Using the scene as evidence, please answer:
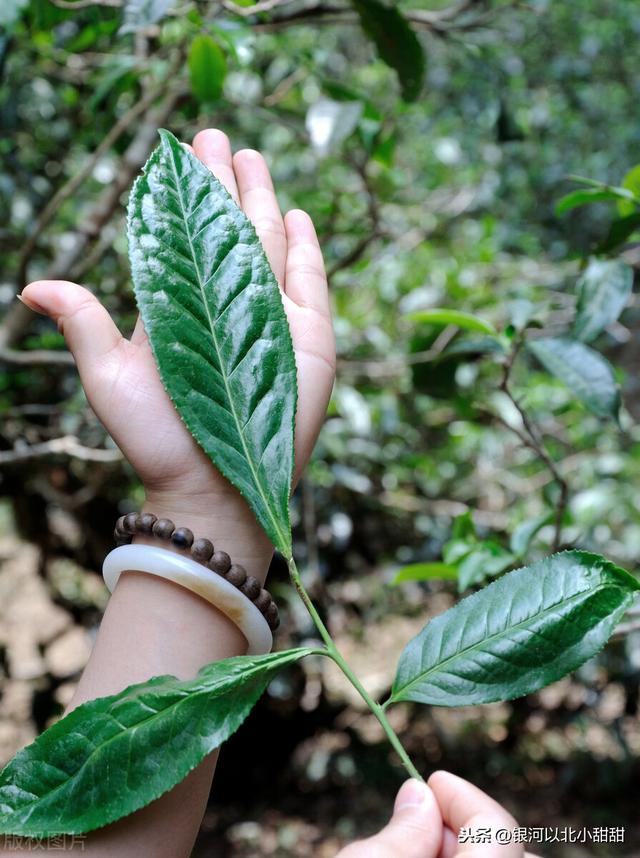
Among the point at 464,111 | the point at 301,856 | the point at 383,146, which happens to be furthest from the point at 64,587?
the point at 464,111

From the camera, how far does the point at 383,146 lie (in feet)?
4.42

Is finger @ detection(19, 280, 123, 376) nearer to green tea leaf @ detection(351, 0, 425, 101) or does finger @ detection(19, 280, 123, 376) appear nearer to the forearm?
the forearm

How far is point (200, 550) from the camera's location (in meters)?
0.56

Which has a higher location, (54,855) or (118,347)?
(118,347)

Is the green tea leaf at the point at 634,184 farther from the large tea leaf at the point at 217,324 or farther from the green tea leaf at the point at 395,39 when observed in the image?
the large tea leaf at the point at 217,324

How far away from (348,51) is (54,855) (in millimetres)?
3726

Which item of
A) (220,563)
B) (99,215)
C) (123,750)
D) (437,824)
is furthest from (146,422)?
(99,215)

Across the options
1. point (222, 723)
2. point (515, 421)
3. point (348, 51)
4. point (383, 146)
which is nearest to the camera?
point (222, 723)

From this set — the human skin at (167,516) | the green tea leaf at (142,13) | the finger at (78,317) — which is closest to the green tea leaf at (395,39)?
the green tea leaf at (142,13)

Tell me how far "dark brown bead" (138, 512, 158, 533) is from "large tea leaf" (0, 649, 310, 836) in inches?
5.6

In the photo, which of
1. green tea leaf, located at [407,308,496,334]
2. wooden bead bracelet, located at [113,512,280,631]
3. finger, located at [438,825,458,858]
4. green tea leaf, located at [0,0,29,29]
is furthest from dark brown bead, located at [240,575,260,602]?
green tea leaf, located at [0,0,29,29]

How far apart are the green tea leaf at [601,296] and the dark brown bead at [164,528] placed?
60 centimetres

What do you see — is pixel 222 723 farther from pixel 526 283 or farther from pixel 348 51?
pixel 348 51

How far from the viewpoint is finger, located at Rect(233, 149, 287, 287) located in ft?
2.31
